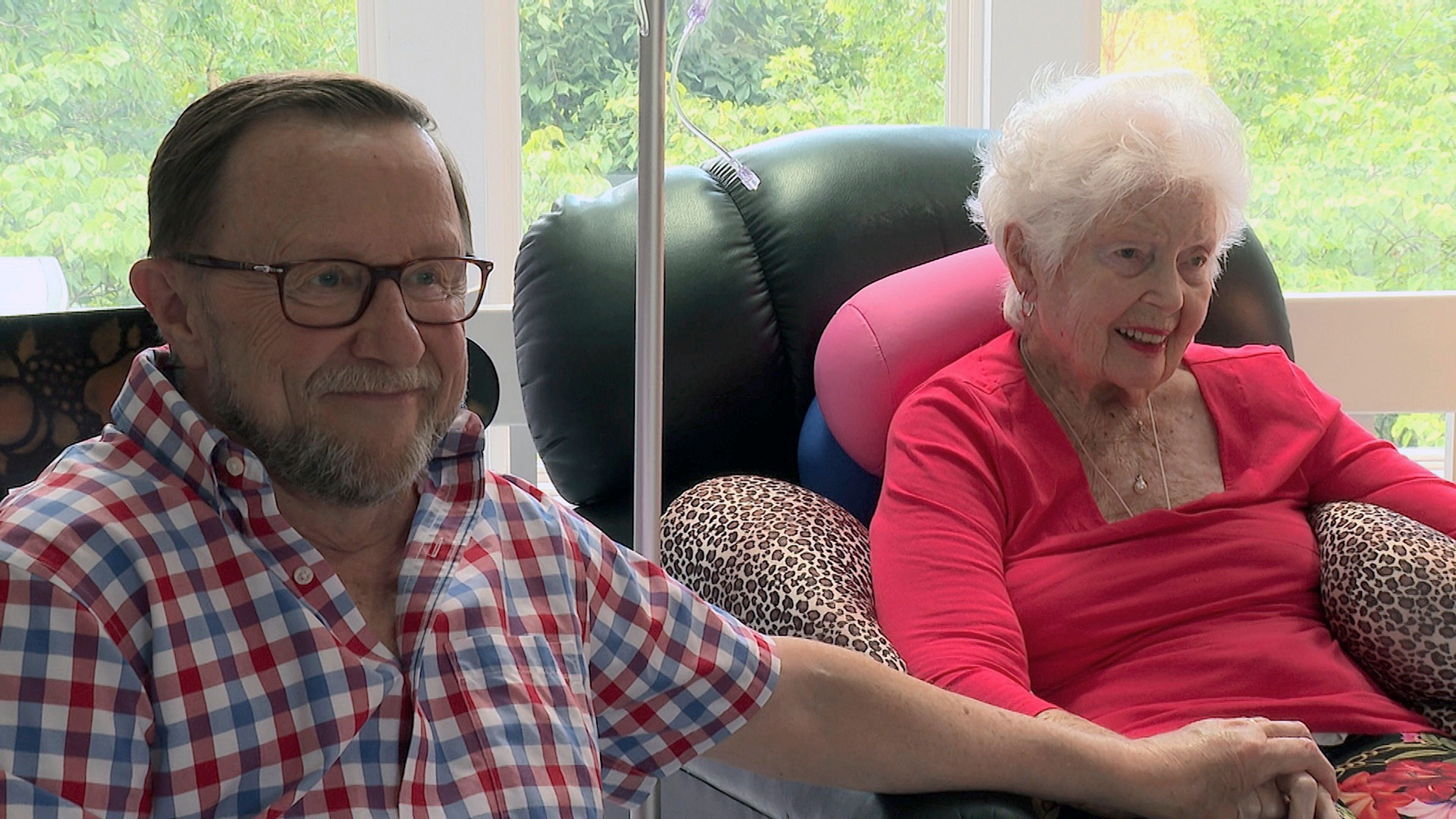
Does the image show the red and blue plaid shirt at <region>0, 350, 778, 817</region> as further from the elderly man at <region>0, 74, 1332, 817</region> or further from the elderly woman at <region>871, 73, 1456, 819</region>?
the elderly woman at <region>871, 73, 1456, 819</region>

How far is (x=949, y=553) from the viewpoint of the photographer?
160 centimetres

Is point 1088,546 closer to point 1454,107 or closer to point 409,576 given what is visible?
point 409,576

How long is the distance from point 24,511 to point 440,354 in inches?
12.9

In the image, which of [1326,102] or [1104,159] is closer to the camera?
[1104,159]

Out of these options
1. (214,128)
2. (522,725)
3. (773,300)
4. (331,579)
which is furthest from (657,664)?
(773,300)

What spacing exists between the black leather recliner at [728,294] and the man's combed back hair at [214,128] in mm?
815

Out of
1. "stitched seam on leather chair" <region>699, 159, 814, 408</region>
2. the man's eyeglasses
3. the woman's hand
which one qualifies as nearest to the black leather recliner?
"stitched seam on leather chair" <region>699, 159, 814, 408</region>

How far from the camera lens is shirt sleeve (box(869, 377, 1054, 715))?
151 centimetres

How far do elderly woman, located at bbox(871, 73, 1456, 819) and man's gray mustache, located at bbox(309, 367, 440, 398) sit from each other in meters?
0.72

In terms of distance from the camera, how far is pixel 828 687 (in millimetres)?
1254

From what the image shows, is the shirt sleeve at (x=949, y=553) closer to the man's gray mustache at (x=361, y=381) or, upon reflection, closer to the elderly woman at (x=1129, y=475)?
the elderly woman at (x=1129, y=475)

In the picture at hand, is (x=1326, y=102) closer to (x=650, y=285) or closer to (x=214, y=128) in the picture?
(x=650, y=285)

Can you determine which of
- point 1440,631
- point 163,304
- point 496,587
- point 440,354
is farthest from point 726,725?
point 1440,631

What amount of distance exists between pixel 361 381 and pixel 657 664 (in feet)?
1.18
